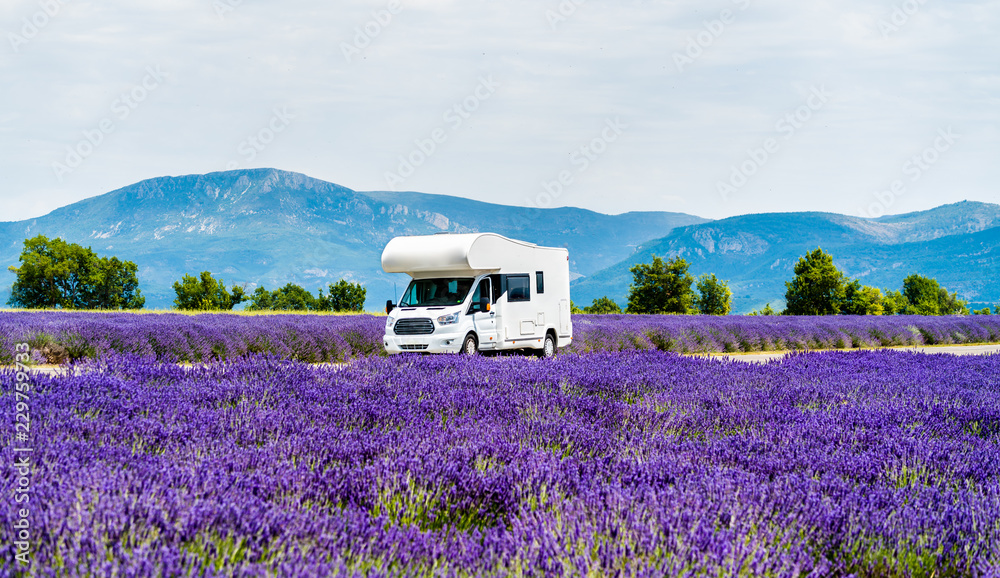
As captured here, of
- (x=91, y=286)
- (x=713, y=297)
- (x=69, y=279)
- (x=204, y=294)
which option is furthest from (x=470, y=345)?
(x=713, y=297)

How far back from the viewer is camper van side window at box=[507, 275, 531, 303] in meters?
13.9

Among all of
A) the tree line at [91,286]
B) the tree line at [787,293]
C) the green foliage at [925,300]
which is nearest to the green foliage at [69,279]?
the tree line at [91,286]

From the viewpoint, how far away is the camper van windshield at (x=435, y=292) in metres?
13.3

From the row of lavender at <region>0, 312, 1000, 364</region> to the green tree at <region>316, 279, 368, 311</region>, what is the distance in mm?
21457

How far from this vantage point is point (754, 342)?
21.6 m

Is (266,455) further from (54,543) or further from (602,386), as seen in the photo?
(602,386)

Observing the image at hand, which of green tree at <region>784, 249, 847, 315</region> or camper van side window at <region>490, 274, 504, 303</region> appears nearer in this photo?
camper van side window at <region>490, 274, 504, 303</region>

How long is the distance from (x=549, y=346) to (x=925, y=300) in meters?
53.4

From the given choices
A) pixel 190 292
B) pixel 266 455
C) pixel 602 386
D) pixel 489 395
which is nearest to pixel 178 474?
pixel 266 455

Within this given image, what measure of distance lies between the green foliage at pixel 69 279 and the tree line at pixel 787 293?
2935cm

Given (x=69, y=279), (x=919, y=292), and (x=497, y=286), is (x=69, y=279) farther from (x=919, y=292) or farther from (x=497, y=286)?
(x=919, y=292)

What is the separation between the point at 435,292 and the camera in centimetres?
1362

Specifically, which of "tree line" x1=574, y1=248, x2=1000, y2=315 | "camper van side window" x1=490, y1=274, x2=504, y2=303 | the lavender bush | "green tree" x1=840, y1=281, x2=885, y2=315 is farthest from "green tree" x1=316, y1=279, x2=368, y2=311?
"green tree" x1=840, y1=281, x2=885, y2=315

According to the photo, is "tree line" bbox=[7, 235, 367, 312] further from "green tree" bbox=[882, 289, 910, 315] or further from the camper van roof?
"green tree" bbox=[882, 289, 910, 315]
